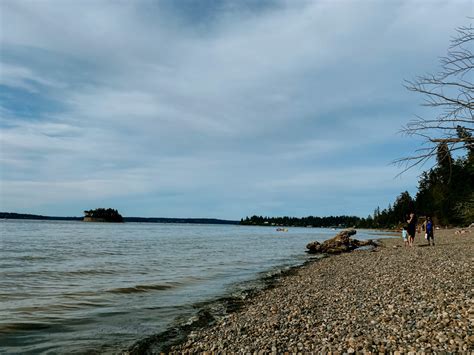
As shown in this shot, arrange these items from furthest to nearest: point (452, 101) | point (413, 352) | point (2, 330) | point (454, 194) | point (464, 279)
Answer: point (454, 194) → point (464, 279) → point (2, 330) → point (413, 352) → point (452, 101)

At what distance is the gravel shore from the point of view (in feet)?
24.5

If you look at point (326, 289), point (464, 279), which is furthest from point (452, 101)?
point (326, 289)

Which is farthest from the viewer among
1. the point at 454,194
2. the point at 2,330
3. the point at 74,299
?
the point at 454,194

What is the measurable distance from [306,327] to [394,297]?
375 centimetres

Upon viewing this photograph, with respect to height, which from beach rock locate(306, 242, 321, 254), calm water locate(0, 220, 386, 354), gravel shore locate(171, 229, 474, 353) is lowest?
calm water locate(0, 220, 386, 354)

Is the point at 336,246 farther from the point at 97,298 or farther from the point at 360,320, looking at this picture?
the point at 360,320

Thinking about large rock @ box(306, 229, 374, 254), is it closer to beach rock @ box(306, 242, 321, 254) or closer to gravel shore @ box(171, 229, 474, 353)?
beach rock @ box(306, 242, 321, 254)

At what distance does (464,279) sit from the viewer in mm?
12930

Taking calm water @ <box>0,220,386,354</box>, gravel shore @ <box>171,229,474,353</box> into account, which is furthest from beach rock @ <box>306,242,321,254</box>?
gravel shore @ <box>171,229,474,353</box>

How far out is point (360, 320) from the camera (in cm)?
949

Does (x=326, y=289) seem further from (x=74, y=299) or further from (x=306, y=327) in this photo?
(x=74, y=299)

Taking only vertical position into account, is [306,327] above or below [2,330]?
above

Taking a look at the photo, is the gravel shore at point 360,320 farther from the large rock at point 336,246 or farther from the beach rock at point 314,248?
the beach rock at point 314,248

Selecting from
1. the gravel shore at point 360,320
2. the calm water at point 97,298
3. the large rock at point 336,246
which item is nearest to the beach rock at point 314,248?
the large rock at point 336,246
